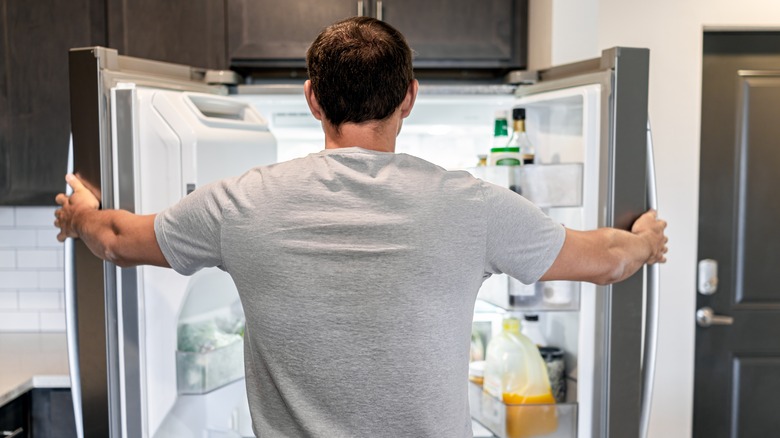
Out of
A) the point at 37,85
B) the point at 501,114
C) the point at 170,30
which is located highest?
the point at 170,30

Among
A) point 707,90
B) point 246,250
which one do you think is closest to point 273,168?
point 246,250

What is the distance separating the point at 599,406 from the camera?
155 cm

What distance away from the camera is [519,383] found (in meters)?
1.82

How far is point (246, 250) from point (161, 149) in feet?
1.86

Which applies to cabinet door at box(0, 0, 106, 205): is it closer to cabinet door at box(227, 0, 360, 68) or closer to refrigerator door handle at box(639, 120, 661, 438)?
cabinet door at box(227, 0, 360, 68)

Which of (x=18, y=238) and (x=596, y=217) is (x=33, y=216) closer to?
(x=18, y=238)

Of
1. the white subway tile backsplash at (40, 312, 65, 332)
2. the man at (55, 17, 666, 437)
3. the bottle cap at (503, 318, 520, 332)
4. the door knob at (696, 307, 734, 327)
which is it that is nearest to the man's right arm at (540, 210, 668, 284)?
the man at (55, 17, 666, 437)

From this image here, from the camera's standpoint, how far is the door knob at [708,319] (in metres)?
2.58

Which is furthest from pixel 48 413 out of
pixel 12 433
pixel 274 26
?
pixel 274 26

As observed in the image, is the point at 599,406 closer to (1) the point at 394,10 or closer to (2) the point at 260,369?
(2) the point at 260,369

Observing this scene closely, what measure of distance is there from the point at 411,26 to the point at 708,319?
4.57 feet

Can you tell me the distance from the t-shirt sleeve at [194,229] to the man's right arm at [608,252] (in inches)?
20.1

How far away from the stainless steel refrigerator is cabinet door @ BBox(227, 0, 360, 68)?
1.22ft

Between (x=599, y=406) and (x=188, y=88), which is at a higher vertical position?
(x=188, y=88)
